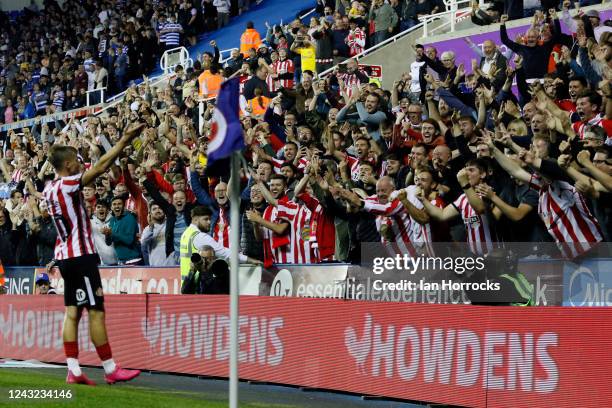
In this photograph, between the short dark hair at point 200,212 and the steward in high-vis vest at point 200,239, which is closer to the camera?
the steward in high-vis vest at point 200,239

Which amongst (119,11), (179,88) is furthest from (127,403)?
(119,11)

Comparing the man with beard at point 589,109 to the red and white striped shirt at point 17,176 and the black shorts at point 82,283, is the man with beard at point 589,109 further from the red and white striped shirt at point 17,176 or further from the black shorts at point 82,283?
the red and white striped shirt at point 17,176

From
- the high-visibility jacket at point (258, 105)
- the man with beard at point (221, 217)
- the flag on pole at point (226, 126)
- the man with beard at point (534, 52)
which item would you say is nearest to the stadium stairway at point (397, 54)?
the high-visibility jacket at point (258, 105)

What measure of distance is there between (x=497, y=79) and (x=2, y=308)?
323 inches

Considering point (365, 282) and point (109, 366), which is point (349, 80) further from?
point (109, 366)

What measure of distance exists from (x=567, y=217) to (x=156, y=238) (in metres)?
8.32

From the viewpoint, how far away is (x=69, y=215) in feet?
39.5

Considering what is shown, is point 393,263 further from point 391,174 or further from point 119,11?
point 119,11

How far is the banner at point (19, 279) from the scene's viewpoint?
21.4 metres

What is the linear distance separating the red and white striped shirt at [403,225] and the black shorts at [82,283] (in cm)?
335

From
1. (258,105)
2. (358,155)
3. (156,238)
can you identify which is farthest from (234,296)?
(258,105)

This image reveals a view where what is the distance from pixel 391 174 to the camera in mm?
15094

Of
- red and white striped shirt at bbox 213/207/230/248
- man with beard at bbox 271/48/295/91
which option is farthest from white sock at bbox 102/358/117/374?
man with beard at bbox 271/48/295/91

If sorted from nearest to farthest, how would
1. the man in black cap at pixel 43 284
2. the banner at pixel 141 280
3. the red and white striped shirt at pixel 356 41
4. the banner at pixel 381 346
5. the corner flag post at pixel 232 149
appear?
the corner flag post at pixel 232 149 < the banner at pixel 381 346 < the banner at pixel 141 280 < the man in black cap at pixel 43 284 < the red and white striped shirt at pixel 356 41
